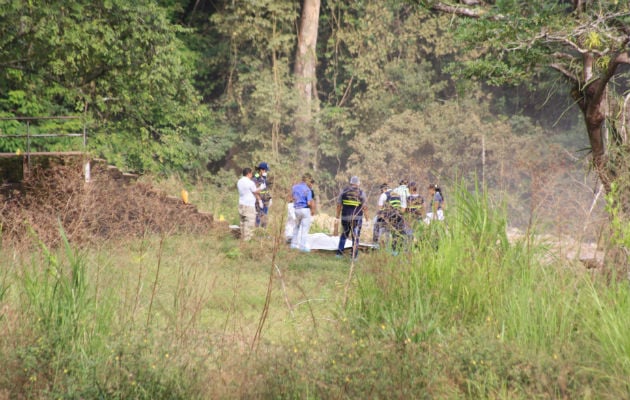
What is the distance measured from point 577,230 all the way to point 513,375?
73.7 inches

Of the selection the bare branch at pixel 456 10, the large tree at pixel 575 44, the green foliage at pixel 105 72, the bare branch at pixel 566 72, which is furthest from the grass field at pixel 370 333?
the green foliage at pixel 105 72

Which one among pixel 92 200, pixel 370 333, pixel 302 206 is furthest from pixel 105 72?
pixel 370 333

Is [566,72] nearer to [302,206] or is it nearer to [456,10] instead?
[456,10]

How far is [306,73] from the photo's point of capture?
3144cm

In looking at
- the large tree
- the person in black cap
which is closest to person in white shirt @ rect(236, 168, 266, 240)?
the person in black cap

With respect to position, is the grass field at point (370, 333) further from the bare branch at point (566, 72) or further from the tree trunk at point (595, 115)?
the bare branch at point (566, 72)

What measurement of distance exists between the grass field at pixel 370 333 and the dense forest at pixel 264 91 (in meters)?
10.6

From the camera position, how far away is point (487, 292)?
6.39m

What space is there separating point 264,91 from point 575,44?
20.8 m

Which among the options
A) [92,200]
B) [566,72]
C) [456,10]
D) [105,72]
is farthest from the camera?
[105,72]

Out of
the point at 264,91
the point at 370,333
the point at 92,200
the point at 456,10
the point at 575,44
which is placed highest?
the point at 264,91

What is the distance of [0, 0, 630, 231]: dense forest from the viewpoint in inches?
746

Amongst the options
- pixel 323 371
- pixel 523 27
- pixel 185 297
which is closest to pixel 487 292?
pixel 323 371

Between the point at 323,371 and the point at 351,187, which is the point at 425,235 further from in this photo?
the point at 351,187
